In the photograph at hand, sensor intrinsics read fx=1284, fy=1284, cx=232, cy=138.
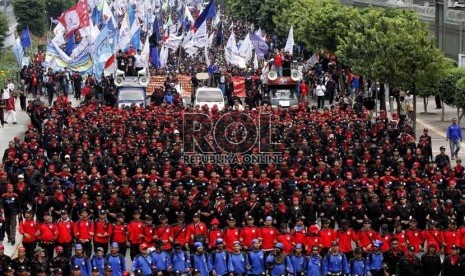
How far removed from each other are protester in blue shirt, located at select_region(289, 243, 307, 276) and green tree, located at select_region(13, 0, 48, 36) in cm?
6909

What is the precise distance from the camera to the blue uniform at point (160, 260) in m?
22.0

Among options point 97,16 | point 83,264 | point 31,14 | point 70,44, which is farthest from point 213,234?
point 31,14

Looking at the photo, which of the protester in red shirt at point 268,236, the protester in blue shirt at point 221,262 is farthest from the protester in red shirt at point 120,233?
the protester in red shirt at point 268,236

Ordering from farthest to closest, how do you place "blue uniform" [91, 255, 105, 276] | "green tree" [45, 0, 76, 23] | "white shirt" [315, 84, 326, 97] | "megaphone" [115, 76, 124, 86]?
"green tree" [45, 0, 76, 23]
"white shirt" [315, 84, 326, 97]
"megaphone" [115, 76, 124, 86]
"blue uniform" [91, 255, 105, 276]

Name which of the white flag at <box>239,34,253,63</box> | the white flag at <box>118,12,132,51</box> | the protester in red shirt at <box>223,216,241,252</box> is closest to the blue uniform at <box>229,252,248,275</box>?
the protester in red shirt at <box>223,216,241,252</box>

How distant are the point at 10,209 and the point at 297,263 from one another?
23.2ft

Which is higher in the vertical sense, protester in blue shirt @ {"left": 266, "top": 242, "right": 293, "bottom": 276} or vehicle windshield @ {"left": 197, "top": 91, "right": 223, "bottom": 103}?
vehicle windshield @ {"left": 197, "top": 91, "right": 223, "bottom": 103}

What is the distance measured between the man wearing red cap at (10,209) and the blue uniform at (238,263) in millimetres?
5902

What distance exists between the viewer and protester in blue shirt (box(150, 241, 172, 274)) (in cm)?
2200

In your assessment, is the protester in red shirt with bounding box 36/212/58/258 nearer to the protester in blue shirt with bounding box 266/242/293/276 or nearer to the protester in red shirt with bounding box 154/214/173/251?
the protester in red shirt with bounding box 154/214/173/251

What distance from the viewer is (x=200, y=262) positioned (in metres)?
22.1

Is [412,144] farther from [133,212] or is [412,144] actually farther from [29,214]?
[29,214]

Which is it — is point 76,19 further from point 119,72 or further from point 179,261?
point 179,261

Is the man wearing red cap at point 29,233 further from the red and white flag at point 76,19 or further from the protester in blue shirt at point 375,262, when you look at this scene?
the red and white flag at point 76,19
